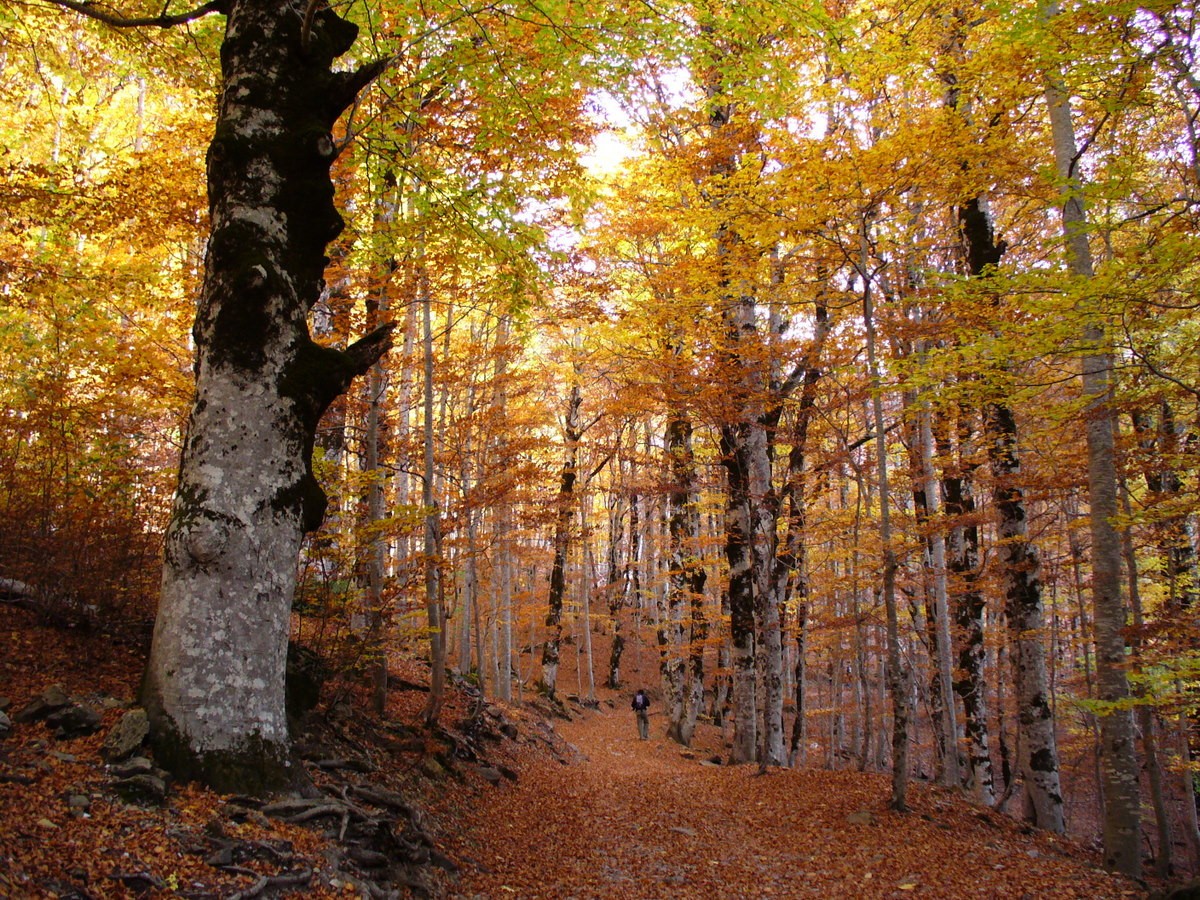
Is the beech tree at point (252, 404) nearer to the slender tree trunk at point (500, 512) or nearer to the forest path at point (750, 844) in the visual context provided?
the forest path at point (750, 844)

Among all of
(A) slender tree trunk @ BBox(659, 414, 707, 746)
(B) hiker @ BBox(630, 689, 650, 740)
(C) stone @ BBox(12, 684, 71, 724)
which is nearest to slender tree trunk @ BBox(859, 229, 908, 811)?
(A) slender tree trunk @ BBox(659, 414, 707, 746)

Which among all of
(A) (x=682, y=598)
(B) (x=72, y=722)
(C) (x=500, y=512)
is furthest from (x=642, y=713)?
(B) (x=72, y=722)

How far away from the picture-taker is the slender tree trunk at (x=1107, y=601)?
634 centimetres

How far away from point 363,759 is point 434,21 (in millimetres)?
7037

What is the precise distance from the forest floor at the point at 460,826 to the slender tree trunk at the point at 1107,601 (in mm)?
558

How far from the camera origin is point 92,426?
6277 millimetres

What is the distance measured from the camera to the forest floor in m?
3.05

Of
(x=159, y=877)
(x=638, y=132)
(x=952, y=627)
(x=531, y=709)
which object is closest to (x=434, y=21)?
(x=159, y=877)

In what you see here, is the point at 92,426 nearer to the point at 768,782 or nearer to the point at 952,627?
the point at 768,782

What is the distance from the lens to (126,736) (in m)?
3.62

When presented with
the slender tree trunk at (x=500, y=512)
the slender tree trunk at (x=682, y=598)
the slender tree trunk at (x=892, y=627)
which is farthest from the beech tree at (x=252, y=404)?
the slender tree trunk at (x=682, y=598)

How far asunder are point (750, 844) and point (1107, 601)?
15.2ft

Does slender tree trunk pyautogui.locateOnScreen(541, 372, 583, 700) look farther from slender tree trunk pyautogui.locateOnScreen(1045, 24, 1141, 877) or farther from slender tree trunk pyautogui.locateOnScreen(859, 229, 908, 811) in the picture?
slender tree trunk pyautogui.locateOnScreen(1045, 24, 1141, 877)

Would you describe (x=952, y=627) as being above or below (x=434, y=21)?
below
